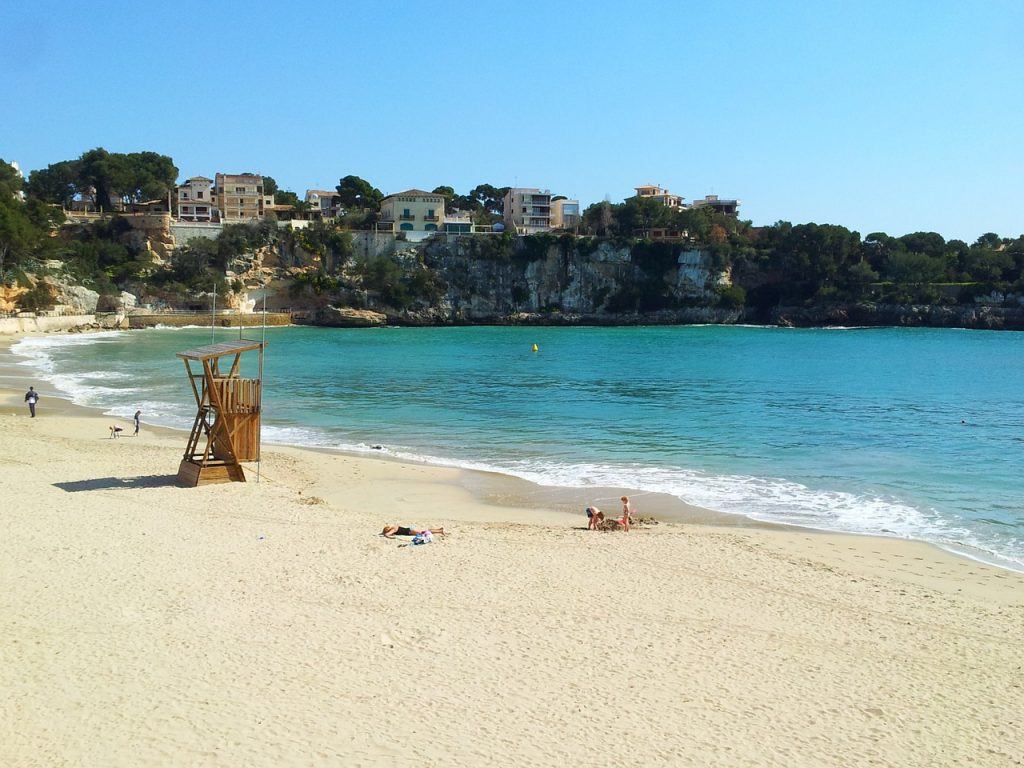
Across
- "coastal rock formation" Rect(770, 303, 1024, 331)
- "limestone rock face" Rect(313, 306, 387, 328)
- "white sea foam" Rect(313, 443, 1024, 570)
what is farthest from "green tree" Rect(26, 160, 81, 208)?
"white sea foam" Rect(313, 443, 1024, 570)

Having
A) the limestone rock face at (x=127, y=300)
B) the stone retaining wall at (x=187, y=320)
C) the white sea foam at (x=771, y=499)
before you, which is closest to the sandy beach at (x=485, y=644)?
the white sea foam at (x=771, y=499)

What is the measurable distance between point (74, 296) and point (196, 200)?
105 feet

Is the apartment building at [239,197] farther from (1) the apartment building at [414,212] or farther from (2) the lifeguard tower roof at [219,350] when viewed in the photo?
(2) the lifeguard tower roof at [219,350]

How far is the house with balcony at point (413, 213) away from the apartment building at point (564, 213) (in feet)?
66.6

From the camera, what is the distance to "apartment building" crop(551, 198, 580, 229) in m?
118

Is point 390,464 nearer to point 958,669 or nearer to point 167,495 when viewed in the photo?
point 167,495

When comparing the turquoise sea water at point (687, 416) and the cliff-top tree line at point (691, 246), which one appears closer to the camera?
the turquoise sea water at point (687, 416)

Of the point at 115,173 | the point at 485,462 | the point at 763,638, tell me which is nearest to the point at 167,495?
the point at 485,462

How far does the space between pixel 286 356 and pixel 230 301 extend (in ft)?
115

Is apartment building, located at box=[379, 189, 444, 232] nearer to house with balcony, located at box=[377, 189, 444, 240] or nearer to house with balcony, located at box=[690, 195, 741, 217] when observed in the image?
house with balcony, located at box=[377, 189, 444, 240]

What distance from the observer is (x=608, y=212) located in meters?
107

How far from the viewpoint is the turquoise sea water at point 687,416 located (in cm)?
1628

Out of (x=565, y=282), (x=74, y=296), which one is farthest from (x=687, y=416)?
(x=565, y=282)

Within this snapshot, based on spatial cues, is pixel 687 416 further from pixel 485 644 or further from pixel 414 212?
pixel 414 212
